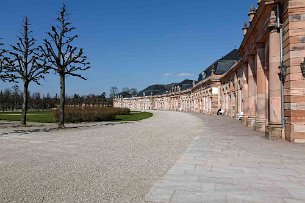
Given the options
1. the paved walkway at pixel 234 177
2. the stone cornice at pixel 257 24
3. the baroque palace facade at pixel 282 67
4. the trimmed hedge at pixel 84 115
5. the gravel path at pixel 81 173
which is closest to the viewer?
the paved walkway at pixel 234 177

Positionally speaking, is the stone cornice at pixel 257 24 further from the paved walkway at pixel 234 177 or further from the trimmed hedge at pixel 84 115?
the trimmed hedge at pixel 84 115

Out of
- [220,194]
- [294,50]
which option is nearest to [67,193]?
[220,194]

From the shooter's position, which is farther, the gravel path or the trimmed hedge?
the trimmed hedge

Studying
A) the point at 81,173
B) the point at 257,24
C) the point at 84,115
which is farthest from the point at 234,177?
the point at 84,115

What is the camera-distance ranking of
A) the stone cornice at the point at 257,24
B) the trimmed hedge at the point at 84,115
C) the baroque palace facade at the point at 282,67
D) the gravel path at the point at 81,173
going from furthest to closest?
the trimmed hedge at the point at 84,115, the stone cornice at the point at 257,24, the baroque palace facade at the point at 282,67, the gravel path at the point at 81,173

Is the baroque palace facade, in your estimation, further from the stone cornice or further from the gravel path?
the gravel path

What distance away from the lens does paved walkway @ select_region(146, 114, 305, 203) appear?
4773 mm

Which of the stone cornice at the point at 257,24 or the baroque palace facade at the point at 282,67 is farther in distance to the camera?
the stone cornice at the point at 257,24

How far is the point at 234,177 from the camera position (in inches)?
238

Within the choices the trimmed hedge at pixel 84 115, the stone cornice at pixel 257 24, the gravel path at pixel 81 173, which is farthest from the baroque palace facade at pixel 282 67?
the trimmed hedge at pixel 84 115

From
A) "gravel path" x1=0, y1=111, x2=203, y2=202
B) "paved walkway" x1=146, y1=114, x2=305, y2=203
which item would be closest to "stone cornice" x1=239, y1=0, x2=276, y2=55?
"paved walkway" x1=146, y1=114, x2=305, y2=203

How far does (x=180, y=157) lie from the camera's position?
27.9 ft

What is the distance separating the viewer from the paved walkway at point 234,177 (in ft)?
15.7

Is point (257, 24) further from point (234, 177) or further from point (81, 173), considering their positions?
point (81, 173)
